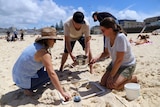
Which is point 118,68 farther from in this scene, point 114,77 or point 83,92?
point 83,92

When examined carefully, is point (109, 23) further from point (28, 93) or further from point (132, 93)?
point (28, 93)

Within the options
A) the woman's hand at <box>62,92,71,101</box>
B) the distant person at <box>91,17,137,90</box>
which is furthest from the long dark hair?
the woman's hand at <box>62,92,71,101</box>

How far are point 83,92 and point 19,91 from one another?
115 centimetres

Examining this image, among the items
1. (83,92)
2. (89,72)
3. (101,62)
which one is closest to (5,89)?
(83,92)

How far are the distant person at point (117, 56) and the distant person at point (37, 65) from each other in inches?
35.5

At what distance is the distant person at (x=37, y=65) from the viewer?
2844 millimetres

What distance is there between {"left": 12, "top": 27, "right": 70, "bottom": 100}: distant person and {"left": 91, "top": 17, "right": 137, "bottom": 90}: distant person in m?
0.90

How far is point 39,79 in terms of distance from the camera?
3.29 metres

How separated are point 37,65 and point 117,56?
4.32 ft

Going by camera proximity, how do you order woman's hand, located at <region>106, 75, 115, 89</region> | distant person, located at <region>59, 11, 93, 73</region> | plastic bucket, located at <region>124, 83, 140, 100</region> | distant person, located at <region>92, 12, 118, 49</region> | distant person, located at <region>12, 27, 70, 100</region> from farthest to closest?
distant person, located at <region>92, 12, 118, 49</region> → distant person, located at <region>59, 11, 93, 73</region> → woman's hand, located at <region>106, 75, 115, 89</region> → plastic bucket, located at <region>124, 83, 140, 100</region> → distant person, located at <region>12, 27, 70, 100</region>

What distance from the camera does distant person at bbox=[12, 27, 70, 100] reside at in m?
2.84

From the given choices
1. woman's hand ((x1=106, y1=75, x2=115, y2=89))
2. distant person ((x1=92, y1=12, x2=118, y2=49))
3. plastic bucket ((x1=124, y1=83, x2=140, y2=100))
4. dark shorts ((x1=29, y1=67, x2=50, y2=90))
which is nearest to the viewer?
plastic bucket ((x1=124, y1=83, x2=140, y2=100))

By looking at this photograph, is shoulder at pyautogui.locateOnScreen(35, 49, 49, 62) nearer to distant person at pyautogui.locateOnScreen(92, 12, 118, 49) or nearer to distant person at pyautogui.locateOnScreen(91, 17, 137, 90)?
distant person at pyautogui.locateOnScreen(91, 17, 137, 90)

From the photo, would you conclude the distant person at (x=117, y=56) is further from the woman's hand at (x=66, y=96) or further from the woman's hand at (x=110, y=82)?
the woman's hand at (x=66, y=96)
